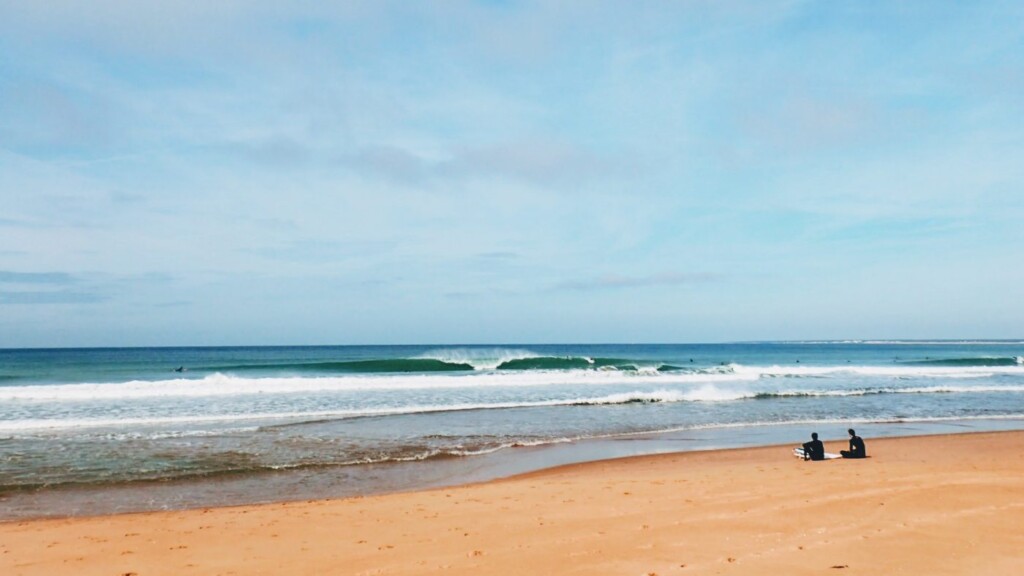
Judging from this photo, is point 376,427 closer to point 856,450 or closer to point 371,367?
point 856,450

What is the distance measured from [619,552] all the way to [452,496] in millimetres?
3857

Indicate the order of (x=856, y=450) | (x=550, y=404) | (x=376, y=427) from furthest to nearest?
(x=550, y=404), (x=376, y=427), (x=856, y=450)

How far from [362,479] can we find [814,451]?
8738mm

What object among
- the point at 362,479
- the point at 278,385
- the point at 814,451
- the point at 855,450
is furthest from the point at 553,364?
the point at 362,479

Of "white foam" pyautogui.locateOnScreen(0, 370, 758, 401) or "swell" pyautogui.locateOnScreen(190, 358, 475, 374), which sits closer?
"white foam" pyautogui.locateOnScreen(0, 370, 758, 401)

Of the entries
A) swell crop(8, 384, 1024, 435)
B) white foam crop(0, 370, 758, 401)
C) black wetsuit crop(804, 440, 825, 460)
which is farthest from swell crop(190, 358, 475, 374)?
black wetsuit crop(804, 440, 825, 460)

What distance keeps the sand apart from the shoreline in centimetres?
80

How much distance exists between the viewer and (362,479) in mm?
11172

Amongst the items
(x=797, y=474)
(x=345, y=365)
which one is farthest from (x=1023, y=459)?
(x=345, y=365)

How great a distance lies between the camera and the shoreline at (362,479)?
9406 mm

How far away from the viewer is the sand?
19.0 feet

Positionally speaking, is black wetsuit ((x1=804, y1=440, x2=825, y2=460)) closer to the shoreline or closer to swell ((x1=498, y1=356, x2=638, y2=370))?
the shoreline

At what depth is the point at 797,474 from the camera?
1070cm

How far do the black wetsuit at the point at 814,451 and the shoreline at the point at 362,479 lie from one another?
1893 millimetres
